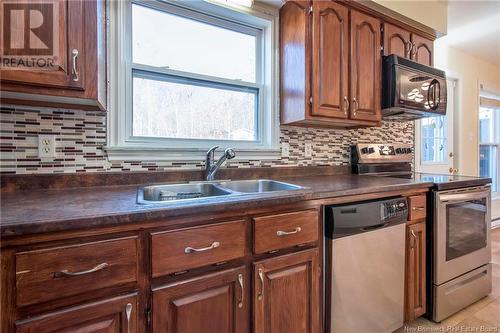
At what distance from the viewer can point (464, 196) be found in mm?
1794

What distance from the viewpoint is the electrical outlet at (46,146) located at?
1268 millimetres

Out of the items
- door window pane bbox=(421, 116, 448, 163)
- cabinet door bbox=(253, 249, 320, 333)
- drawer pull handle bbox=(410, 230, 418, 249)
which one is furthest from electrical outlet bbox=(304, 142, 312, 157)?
door window pane bbox=(421, 116, 448, 163)

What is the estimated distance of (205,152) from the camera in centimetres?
172

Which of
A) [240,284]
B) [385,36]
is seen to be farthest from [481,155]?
[240,284]

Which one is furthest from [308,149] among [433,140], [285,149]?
[433,140]

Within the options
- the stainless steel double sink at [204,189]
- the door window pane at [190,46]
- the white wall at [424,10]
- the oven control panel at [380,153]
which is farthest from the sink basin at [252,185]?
the white wall at [424,10]

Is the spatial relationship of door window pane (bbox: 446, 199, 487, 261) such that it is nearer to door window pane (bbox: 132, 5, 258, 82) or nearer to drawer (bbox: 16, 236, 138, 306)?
door window pane (bbox: 132, 5, 258, 82)

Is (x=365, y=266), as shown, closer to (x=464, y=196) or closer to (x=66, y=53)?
(x=464, y=196)

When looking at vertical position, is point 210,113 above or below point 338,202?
above

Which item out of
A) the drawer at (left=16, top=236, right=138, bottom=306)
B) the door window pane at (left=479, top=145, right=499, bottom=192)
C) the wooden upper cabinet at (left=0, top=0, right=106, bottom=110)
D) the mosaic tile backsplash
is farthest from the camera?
the door window pane at (left=479, top=145, right=499, bottom=192)

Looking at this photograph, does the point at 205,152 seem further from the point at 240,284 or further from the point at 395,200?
the point at 395,200

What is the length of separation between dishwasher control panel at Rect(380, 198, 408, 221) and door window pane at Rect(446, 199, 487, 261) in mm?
433

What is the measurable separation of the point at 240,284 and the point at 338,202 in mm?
636

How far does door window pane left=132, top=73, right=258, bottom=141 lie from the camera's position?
163 centimetres
